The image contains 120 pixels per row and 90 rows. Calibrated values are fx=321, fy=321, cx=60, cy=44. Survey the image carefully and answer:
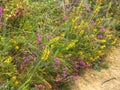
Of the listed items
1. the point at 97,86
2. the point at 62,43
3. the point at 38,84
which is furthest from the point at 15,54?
the point at 97,86

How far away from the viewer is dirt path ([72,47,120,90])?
15.6ft

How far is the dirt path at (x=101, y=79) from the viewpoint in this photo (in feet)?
15.6

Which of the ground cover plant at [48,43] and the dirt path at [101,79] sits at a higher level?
the ground cover plant at [48,43]

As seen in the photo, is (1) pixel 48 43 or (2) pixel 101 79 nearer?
(1) pixel 48 43

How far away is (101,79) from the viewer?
5.05 meters

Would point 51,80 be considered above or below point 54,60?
below

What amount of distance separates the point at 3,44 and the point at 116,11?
9.98 feet

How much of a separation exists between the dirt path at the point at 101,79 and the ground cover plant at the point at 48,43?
140mm

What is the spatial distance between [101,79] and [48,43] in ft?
4.08

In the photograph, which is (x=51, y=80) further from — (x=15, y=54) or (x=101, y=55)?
(x=101, y=55)

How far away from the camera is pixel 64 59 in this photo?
15.1ft

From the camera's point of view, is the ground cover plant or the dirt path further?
the dirt path

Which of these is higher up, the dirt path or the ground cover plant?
the ground cover plant

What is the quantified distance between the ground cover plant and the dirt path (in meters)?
0.14
